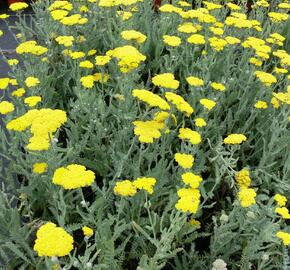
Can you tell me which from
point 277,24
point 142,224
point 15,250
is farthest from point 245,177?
point 277,24

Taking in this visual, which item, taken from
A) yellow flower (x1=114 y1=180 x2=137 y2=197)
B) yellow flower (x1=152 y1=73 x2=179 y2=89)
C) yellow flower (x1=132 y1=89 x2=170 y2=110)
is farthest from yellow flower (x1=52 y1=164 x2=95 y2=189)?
yellow flower (x1=152 y1=73 x2=179 y2=89)

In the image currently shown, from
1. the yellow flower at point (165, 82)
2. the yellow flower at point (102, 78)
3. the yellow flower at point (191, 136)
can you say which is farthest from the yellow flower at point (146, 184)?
the yellow flower at point (102, 78)

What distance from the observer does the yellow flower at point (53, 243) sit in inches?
44.9

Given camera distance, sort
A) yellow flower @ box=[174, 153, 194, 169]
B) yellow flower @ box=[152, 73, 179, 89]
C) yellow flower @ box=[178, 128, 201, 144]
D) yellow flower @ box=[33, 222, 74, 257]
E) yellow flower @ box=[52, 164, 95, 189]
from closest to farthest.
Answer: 1. yellow flower @ box=[33, 222, 74, 257]
2. yellow flower @ box=[52, 164, 95, 189]
3. yellow flower @ box=[174, 153, 194, 169]
4. yellow flower @ box=[178, 128, 201, 144]
5. yellow flower @ box=[152, 73, 179, 89]

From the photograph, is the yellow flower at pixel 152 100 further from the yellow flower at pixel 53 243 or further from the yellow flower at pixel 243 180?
the yellow flower at pixel 53 243

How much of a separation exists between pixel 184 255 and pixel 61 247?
0.69m

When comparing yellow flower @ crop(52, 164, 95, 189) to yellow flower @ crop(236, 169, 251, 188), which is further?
yellow flower @ crop(236, 169, 251, 188)

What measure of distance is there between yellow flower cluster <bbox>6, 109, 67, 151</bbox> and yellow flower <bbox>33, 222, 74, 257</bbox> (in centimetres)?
46

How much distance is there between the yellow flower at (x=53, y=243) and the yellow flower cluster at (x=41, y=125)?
46 centimetres

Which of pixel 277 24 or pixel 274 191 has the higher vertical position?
pixel 277 24

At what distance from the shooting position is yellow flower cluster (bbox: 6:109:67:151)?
1.57 metres

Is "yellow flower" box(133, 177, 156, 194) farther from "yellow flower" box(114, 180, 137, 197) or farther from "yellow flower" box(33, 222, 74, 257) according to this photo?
"yellow flower" box(33, 222, 74, 257)

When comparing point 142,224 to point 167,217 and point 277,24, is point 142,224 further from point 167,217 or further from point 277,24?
point 277,24

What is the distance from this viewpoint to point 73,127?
208cm
